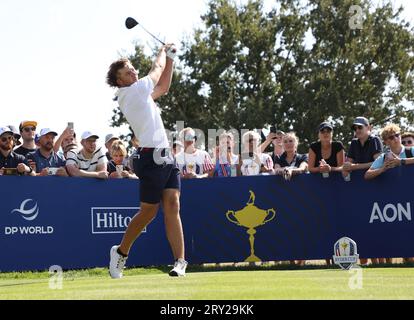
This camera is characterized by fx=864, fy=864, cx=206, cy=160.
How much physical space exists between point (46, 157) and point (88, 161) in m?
0.62

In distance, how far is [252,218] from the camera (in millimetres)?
13070

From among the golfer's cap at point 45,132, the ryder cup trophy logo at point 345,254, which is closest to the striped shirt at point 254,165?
the ryder cup trophy logo at point 345,254

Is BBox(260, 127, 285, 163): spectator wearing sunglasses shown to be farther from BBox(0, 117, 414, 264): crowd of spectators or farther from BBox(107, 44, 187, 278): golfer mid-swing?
BBox(107, 44, 187, 278): golfer mid-swing

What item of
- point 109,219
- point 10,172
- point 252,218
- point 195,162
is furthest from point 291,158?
point 10,172

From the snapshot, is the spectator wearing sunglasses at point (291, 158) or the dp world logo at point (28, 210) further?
the spectator wearing sunglasses at point (291, 158)

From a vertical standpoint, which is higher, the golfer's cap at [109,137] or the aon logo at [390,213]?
the golfer's cap at [109,137]

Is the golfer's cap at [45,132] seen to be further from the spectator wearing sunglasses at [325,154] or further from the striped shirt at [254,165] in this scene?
the spectator wearing sunglasses at [325,154]

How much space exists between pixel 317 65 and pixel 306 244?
1232 inches

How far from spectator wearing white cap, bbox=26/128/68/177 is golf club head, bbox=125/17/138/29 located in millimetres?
4110

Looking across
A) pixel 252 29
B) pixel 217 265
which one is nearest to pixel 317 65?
pixel 252 29

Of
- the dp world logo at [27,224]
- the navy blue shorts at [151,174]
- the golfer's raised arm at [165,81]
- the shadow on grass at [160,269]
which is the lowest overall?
the shadow on grass at [160,269]

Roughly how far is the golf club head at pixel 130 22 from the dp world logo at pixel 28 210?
421 cm

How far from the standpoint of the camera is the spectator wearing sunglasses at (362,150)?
40.1 feet

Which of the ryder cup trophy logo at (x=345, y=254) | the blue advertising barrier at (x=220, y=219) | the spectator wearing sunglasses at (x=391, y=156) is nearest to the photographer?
the ryder cup trophy logo at (x=345, y=254)
